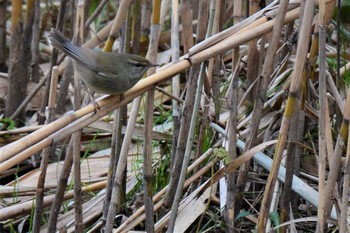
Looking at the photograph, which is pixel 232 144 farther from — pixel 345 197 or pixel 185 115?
pixel 345 197

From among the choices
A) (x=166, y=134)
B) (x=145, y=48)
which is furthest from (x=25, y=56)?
(x=166, y=134)

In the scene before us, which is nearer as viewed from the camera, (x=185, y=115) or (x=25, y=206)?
(x=185, y=115)

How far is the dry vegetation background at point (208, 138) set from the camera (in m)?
3.40

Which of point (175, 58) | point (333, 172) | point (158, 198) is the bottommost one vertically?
point (158, 198)

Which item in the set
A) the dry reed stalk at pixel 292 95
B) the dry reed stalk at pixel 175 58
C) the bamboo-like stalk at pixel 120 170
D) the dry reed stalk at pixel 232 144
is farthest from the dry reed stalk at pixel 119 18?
the dry reed stalk at pixel 292 95

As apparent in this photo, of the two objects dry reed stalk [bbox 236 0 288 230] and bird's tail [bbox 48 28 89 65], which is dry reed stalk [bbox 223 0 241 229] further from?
bird's tail [bbox 48 28 89 65]

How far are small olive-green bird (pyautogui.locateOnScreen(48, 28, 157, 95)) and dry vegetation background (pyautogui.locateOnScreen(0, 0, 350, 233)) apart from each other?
6cm

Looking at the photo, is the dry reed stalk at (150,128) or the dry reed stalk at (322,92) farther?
the dry reed stalk at (150,128)

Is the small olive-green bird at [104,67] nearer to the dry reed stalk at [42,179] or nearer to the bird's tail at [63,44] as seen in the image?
the bird's tail at [63,44]

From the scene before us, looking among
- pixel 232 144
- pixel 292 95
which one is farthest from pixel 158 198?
pixel 292 95

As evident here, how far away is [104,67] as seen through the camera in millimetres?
3879

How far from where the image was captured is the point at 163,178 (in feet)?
14.4

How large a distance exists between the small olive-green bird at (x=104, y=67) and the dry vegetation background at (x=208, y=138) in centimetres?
6

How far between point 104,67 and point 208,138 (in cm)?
79
